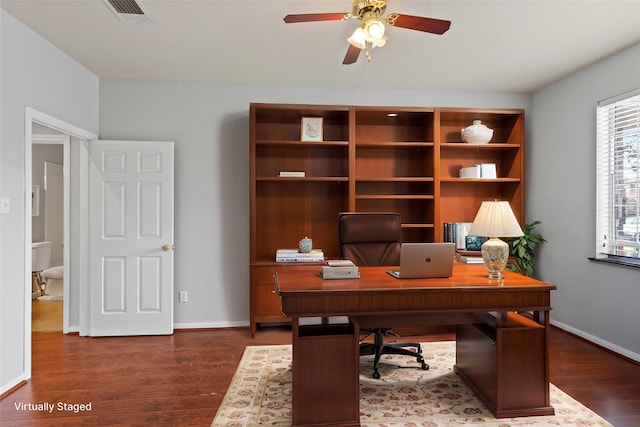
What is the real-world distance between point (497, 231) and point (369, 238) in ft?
3.64

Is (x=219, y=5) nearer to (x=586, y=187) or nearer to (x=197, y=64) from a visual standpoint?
(x=197, y=64)

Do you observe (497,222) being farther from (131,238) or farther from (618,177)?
(131,238)

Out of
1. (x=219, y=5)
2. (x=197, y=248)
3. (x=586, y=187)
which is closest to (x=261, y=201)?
(x=197, y=248)

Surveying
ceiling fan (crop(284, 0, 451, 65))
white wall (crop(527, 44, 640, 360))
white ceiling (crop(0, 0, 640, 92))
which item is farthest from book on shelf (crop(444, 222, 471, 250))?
ceiling fan (crop(284, 0, 451, 65))

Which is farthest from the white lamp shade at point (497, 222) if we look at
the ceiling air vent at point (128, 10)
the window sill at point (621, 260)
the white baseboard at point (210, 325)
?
the white baseboard at point (210, 325)

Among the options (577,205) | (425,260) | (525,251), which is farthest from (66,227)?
(577,205)

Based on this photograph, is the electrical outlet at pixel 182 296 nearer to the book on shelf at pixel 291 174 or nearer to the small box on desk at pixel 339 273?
the book on shelf at pixel 291 174

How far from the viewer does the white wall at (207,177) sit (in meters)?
3.86

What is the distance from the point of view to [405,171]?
4.22 meters

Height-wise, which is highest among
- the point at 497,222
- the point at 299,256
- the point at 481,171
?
the point at 481,171

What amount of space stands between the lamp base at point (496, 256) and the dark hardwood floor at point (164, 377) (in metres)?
1.01

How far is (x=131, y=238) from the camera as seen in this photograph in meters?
3.67

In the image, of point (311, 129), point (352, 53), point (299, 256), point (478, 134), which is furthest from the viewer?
point (478, 134)

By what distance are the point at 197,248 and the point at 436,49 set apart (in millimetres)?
2889
